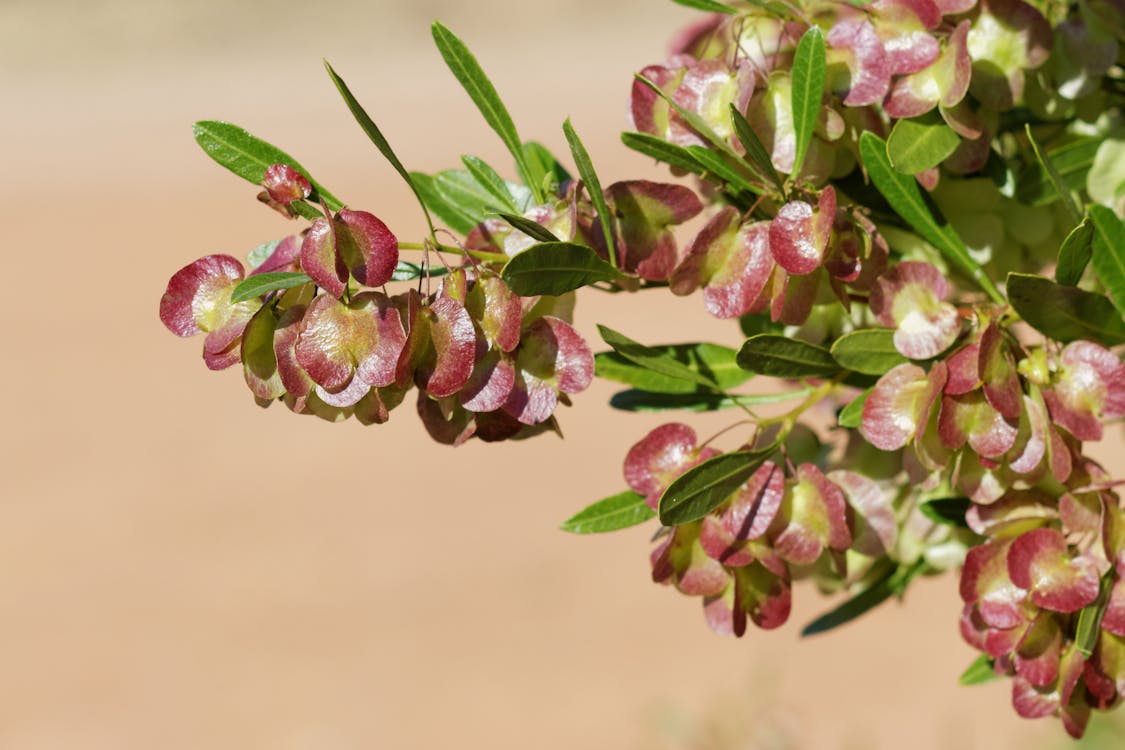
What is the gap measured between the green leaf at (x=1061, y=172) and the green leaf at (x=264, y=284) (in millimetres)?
460

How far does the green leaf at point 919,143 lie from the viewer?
74cm

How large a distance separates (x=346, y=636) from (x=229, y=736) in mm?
767

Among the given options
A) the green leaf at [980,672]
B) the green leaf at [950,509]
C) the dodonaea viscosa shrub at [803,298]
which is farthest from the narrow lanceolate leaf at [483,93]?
the green leaf at [980,672]

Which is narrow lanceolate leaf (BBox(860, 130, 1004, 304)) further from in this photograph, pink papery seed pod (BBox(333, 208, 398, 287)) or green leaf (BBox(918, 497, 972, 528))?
pink papery seed pod (BBox(333, 208, 398, 287))

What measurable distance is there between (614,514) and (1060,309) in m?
0.29

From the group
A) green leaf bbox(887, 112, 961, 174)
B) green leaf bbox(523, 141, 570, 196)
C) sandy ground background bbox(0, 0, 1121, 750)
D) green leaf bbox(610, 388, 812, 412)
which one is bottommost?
sandy ground background bbox(0, 0, 1121, 750)

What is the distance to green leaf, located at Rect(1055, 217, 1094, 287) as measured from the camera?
71 centimetres

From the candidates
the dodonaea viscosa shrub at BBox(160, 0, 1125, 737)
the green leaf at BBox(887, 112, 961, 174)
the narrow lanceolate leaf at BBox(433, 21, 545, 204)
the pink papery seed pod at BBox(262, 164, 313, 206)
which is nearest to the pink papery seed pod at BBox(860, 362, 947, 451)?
the dodonaea viscosa shrub at BBox(160, 0, 1125, 737)

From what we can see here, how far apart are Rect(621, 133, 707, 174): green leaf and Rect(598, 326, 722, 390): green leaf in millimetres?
98

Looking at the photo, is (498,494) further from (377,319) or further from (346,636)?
(377,319)

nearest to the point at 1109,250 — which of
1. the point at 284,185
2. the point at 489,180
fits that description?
the point at 489,180

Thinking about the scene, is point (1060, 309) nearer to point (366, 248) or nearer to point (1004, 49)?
point (1004, 49)

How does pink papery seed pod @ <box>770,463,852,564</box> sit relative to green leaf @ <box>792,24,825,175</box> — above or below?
below

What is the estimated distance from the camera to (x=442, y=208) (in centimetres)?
86
